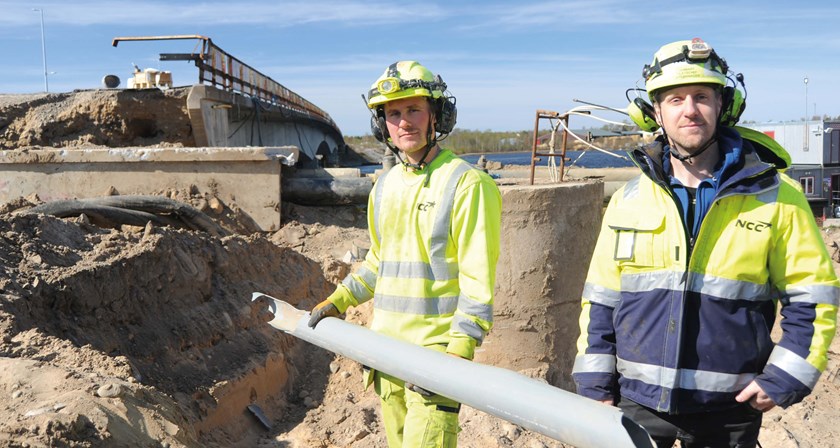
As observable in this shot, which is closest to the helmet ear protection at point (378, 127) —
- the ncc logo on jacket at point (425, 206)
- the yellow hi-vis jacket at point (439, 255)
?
the yellow hi-vis jacket at point (439, 255)

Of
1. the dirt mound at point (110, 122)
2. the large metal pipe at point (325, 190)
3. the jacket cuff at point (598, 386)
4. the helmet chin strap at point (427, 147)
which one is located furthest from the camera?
the dirt mound at point (110, 122)

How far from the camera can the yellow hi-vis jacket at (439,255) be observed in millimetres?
3346

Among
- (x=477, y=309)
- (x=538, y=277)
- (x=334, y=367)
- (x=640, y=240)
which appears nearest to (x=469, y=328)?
(x=477, y=309)

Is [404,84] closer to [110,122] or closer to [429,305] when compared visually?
[429,305]

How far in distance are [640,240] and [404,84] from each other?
4.28ft

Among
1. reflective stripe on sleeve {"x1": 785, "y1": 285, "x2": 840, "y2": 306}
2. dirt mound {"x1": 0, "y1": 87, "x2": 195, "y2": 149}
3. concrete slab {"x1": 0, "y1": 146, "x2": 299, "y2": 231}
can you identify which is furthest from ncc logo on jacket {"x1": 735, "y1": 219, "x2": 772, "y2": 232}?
dirt mound {"x1": 0, "y1": 87, "x2": 195, "y2": 149}

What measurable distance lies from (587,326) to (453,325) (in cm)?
58

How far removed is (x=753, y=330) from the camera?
277 centimetres

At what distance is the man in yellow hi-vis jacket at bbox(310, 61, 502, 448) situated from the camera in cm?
336

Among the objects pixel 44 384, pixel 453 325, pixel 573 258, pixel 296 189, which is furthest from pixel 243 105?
pixel 453 325

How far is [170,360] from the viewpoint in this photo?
20.1 feet

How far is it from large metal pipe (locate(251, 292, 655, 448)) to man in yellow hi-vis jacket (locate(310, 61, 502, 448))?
0.42 ft

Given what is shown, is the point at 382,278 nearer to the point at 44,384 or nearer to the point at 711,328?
the point at 711,328

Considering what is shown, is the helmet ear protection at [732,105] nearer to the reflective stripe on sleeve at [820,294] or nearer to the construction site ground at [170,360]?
the reflective stripe on sleeve at [820,294]
